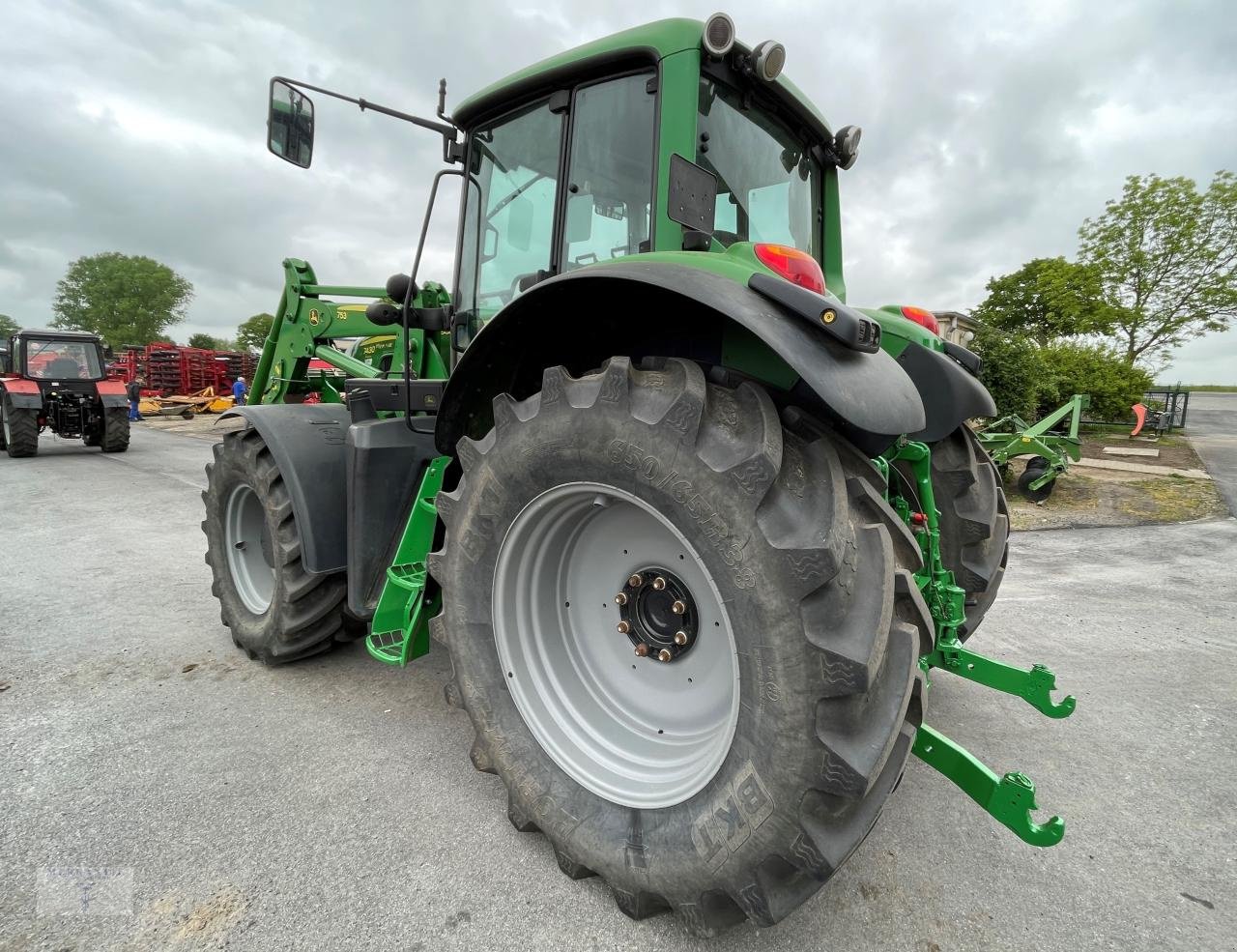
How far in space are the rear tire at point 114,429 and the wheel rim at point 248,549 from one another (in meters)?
11.7

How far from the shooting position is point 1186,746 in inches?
100

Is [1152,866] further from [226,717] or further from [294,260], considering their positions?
[294,260]

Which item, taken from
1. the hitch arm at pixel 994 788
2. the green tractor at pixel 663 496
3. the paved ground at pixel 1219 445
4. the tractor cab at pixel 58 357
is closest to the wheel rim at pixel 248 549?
the green tractor at pixel 663 496

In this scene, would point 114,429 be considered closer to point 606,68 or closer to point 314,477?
point 314,477

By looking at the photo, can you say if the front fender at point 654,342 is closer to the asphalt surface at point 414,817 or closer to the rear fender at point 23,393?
the asphalt surface at point 414,817

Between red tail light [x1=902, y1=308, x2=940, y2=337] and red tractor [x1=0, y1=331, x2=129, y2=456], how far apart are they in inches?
560

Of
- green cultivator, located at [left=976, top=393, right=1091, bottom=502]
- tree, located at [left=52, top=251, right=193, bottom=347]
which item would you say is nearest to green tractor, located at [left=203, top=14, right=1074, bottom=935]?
green cultivator, located at [left=976, top=393, right=1091, bottom=502]

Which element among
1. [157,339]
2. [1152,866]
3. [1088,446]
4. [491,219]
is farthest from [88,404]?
[157,339]

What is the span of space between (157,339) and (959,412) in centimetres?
6717

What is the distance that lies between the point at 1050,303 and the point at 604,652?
31473 millimetres

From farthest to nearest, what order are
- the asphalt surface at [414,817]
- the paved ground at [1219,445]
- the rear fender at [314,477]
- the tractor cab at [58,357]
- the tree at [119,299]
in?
1. the tree at [119,299]
2. the tractor cab at [58,357]
3. the paved ground at [1219,445]
4. the rear fender at [314,477]
5. the asphalt surface at [414,817]

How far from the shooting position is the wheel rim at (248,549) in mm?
3254

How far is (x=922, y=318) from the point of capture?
8.97 ft
